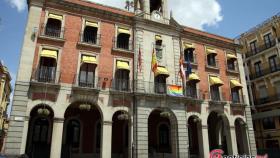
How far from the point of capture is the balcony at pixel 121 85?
773 inches

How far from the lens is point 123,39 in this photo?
21859mm

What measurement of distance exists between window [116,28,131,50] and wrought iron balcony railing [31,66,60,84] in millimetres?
6080

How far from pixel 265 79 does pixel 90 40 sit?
78.9 feet

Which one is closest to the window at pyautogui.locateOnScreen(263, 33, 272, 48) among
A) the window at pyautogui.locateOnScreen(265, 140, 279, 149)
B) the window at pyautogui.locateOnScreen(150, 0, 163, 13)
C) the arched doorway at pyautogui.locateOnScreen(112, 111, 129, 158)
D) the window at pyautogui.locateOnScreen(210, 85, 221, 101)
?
the window at pyautogui.locateOnScreen(265, 140, 279, 149)

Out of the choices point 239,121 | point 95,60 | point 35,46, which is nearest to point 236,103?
point 239,121

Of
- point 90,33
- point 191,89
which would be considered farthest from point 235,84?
point 90,33

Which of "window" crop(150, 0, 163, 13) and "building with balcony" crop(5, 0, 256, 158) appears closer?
"building with balcony" crop(5, 0, 256, 158)

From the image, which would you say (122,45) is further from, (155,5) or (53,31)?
(155,5)

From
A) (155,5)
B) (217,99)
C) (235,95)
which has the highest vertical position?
(155,5)

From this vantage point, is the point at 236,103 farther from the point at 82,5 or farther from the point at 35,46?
the point at 35,46

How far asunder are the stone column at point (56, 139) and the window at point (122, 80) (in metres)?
5.39

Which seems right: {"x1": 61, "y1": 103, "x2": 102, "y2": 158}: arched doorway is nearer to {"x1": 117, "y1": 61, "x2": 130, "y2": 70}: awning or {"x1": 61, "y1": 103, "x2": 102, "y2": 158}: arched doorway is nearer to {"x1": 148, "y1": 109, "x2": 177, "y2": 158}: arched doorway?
{"x1": 117, "y1": 61, "x2": 130, "y2": 70}: awning

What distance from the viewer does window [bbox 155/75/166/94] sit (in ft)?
69.3

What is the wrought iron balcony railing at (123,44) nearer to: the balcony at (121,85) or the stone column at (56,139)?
the balcony at (121,85)
